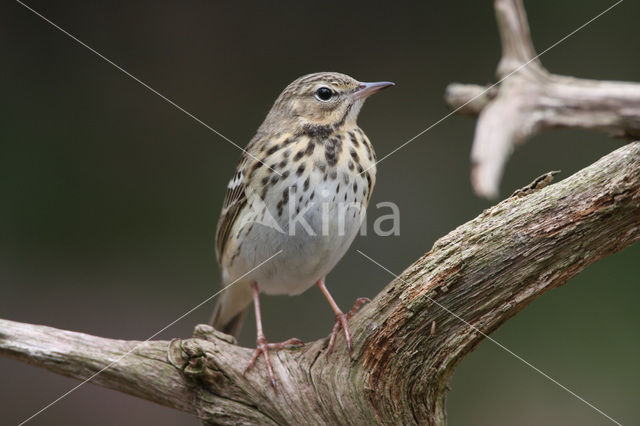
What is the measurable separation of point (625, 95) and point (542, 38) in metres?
3.37

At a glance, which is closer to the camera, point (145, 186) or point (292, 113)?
point (292, 113)

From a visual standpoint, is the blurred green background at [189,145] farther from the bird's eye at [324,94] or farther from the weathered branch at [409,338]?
the weathered branch at [409,338]

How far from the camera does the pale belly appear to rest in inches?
133

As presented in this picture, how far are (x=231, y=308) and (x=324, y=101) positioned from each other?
153 cm

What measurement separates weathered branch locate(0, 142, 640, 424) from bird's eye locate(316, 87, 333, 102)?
120 cm

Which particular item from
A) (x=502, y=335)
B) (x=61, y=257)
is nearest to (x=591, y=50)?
(x=502, y=335)

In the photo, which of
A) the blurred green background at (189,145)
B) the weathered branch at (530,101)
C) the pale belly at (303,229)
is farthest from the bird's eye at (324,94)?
the blurred green background at (189,145)

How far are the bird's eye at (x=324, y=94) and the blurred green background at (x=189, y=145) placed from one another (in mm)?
2349

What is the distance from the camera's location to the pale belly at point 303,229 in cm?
339

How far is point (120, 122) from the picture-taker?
6.27 meters

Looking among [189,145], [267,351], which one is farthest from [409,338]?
[189,145]

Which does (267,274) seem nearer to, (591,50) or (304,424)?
(304,424)

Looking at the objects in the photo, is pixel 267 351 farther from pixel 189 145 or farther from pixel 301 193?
pixel 189 145

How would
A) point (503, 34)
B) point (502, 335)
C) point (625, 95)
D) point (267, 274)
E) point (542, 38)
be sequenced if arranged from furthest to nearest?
point (542, 38) < point (502, 335) < point (267, 274) < point (503, 34) < point (625, 95)
